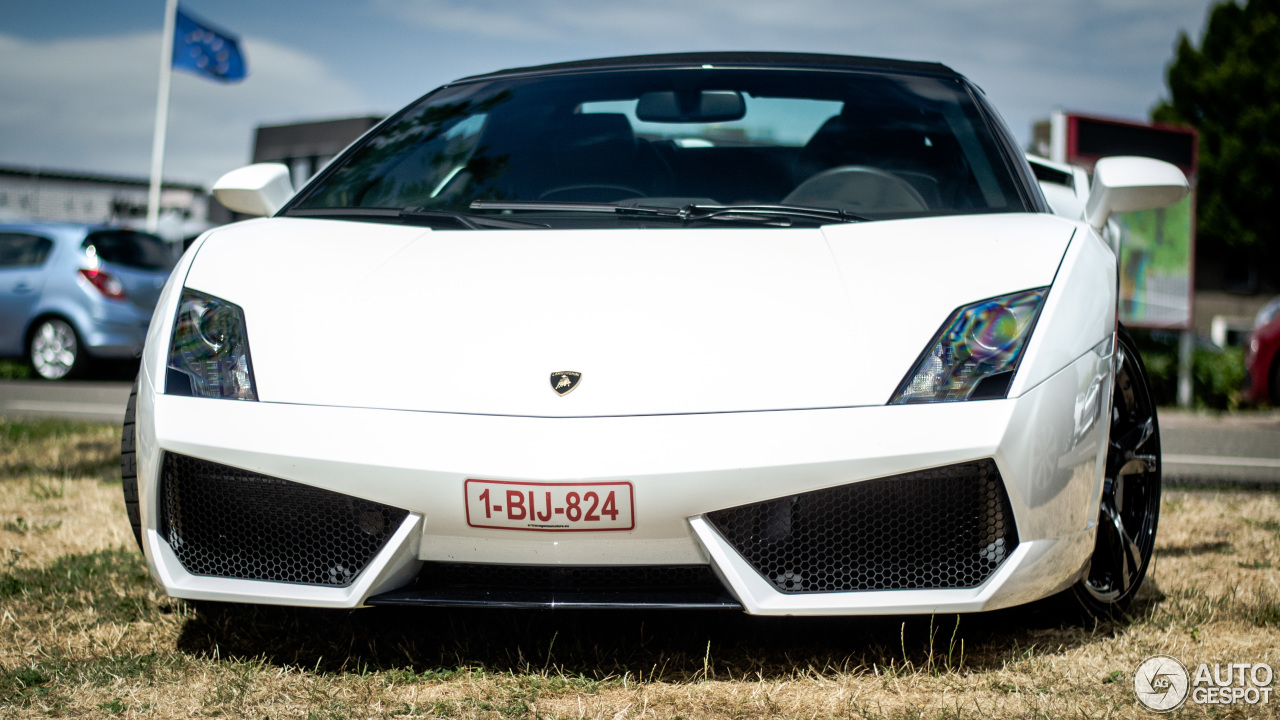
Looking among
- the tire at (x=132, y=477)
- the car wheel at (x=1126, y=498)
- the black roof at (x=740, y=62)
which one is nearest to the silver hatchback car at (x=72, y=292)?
the black roof at (x=740, y=62)

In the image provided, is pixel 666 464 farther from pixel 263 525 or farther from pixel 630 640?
pixel 263 525

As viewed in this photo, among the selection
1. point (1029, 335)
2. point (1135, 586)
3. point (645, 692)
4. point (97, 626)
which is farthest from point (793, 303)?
point (97, 626)

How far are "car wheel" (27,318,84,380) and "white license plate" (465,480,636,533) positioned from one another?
10234 mm

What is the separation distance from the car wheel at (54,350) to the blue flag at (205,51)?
358 inches

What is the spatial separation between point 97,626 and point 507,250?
1243 mm

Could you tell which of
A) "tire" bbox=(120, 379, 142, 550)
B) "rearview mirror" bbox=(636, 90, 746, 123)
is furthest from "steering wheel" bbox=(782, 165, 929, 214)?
"tire" bbox=(120, 379, 142, 550)

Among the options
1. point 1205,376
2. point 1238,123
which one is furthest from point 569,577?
point 1238,123

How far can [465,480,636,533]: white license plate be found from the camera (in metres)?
1.85

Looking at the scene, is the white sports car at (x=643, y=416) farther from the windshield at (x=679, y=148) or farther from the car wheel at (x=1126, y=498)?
the windshield at (x=679, y=148)

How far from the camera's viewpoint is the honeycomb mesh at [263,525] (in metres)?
1.99

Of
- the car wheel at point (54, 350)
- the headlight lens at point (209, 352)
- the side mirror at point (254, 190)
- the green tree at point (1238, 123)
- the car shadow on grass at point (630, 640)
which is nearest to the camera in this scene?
the headlight lens at point (209, 352)

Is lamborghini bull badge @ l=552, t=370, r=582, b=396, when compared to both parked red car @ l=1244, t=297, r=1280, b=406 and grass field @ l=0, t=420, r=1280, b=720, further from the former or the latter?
parked red car @ l=1244, t=297, r=1280, b=406

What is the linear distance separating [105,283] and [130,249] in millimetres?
465

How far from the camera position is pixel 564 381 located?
194 centimetres
